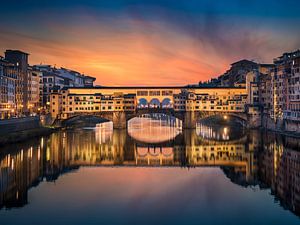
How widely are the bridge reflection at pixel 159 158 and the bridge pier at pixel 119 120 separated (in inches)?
382

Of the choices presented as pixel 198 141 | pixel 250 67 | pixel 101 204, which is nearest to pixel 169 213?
pixel 101 204

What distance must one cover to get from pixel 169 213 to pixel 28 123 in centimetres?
2823

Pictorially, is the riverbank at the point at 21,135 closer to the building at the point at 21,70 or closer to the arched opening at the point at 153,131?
the building at the point at 21,70

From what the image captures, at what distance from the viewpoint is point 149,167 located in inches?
980

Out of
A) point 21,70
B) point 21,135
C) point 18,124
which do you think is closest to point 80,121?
point 21,70

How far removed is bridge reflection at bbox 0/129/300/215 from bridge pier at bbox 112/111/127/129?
31.8ft

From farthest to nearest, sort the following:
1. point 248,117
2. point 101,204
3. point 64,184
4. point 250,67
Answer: point 250,67, point 248,117, point 64,184, point 101,204

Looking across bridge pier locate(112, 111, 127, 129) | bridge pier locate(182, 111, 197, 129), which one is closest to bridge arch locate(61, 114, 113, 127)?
bridge pier locate(112, 111, 127, 129)

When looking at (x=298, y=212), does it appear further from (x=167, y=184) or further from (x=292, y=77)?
(x=292, y=77)

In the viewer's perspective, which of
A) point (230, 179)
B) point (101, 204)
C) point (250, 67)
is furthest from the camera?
point (250, 67)

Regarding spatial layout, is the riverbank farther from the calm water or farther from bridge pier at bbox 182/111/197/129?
bridge pier at bbox 182/111/197/129

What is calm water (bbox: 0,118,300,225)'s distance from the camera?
14.2 m

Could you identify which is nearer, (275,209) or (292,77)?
(275,209)

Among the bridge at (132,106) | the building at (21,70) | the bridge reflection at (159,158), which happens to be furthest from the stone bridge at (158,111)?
the bridge reflection at (159,158)
